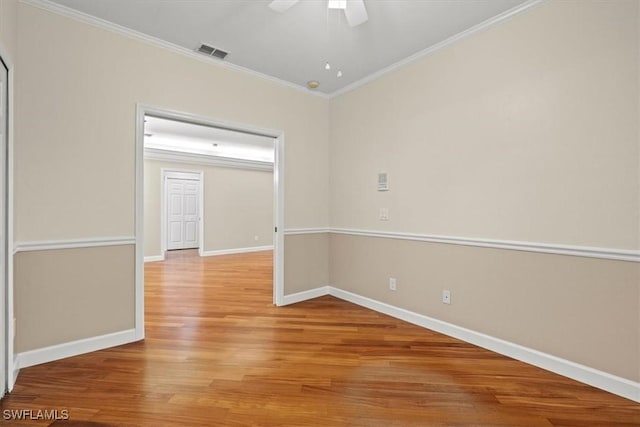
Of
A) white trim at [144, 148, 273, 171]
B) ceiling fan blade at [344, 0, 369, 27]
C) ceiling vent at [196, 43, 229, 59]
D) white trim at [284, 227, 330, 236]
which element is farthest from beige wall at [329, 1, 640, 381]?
white trim at [144, 148, 273, 171]

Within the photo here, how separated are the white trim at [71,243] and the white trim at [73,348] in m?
0.74

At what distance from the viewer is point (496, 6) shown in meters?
2.28

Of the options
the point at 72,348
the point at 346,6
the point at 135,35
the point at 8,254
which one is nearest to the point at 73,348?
the point at 72,348

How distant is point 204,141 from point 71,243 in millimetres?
4851

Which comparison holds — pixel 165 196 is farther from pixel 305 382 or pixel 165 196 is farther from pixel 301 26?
pixel 305 382

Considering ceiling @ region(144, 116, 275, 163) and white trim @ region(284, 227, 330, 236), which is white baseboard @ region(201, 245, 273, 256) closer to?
ceiling @ region(144, 116, 275, 163)

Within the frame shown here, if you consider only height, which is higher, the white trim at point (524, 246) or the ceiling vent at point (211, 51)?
the ceiling vent at point (211, 51)

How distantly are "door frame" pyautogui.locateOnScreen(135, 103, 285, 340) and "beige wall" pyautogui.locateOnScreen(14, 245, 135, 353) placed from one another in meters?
0.06

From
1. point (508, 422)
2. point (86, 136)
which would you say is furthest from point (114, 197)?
point (508, 422)

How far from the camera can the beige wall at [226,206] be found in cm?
681

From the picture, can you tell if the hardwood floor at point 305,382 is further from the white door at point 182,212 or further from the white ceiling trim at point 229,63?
the white door at point 182,212

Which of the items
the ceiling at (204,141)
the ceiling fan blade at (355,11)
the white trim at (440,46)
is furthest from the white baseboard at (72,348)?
the ceiling at (204,141)

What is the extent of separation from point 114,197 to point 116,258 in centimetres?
51

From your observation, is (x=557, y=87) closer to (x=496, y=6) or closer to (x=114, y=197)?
(x=496, y=6)
